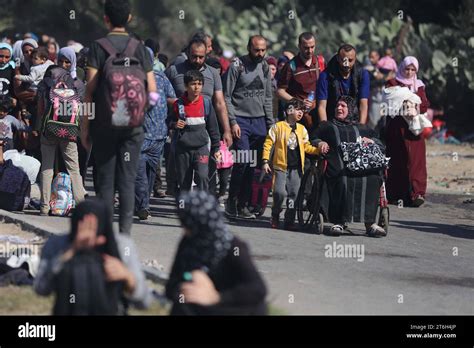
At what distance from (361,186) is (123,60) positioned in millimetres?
4114

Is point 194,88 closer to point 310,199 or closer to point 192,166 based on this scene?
point 192,166

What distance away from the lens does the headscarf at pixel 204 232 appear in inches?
268

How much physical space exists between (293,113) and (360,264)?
2629 millimetres

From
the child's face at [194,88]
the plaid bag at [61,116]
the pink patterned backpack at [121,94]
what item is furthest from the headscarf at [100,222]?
the plaid bag at [61,116]

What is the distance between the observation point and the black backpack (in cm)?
695

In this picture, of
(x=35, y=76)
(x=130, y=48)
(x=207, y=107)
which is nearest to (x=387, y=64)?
(x=35, y=76)

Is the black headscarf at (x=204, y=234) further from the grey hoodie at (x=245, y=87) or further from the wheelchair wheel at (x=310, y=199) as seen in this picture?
the grey hoodie at (x=245, y=87)

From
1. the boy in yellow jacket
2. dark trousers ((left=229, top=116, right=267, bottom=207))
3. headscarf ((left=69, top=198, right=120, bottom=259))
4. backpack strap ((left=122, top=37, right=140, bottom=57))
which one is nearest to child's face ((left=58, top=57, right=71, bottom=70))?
dark trousers ((left=229, top=116, right=267, bottom=207))

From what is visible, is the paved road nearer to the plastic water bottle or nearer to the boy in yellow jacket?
the boy in yellow jacket

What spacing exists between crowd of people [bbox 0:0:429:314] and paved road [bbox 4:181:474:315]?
46 cm

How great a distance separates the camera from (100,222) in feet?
22.7

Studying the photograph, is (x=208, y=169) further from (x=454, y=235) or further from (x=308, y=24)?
(x=308, y=24)

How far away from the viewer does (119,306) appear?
7.27 m
